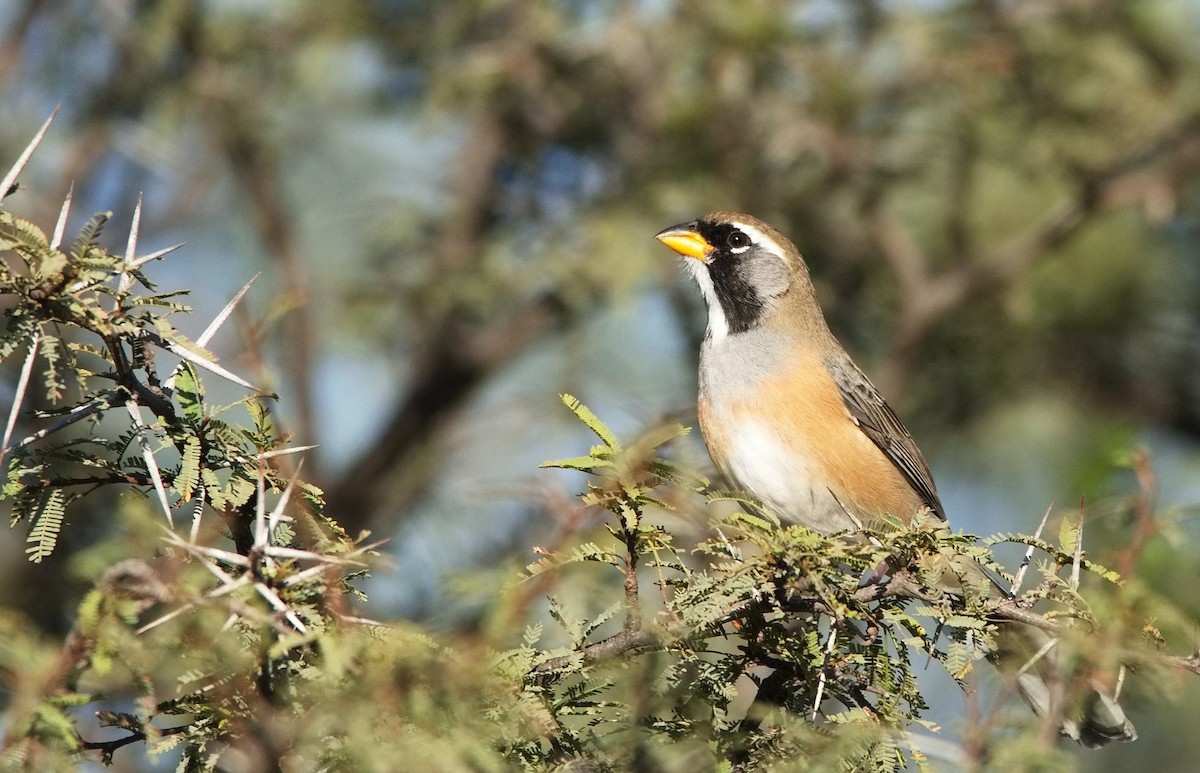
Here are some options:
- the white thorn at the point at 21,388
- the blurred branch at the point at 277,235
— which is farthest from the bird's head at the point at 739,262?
the white thorn at the point at 21,388

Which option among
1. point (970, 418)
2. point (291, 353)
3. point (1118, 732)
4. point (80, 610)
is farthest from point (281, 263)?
point (80, 610)

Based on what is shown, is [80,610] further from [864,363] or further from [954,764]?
[864,363]

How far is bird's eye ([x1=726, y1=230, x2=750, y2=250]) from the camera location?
626 centimetres

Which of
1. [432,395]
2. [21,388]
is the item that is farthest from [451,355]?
[21,388]

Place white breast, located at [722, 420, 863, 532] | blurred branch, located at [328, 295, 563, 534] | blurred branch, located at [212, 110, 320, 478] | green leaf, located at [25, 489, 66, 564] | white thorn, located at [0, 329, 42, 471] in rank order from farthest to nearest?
blurred branch, located at [328, 295, 563, 534] → blurred branch, located at [212, 110, 320, 478] → white breast, located at [722, 420, 863, 532] → green leaf, located at [25, 489, 66, 564] → white thorn, located at [0, 329, 42, 471]

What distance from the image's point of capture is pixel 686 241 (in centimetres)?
633

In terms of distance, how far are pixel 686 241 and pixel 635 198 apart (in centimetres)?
85

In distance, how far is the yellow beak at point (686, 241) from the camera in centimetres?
630

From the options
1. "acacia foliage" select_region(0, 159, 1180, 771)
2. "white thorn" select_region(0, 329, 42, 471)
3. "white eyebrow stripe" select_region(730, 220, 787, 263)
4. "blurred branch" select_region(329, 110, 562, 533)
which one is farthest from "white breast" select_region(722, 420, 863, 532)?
"white thorn" select_region(0, 329, 42, 471)

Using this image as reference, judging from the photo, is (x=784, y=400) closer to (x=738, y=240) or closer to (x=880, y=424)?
(x=880, y=424)

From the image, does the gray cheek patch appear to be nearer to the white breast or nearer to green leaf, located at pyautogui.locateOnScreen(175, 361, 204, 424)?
the white breast

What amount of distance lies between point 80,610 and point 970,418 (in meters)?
7.77

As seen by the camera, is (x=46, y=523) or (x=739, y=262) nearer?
(x=46, y=523)

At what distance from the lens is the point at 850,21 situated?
7.20 metres
